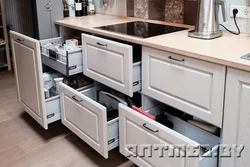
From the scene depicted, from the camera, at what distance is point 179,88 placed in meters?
1.62

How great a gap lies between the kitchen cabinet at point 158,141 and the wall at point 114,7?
1.16 m

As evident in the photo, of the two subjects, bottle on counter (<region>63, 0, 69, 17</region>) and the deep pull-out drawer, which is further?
bottle on counter (<region>63, 0, 69, 17</region>)

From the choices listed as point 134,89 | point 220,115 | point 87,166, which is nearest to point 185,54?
point 220,115

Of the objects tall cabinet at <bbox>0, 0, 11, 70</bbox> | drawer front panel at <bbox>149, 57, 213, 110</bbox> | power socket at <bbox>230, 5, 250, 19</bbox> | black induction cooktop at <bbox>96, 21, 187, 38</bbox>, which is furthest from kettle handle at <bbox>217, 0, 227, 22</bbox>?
tall cabinet at <bbox>0, 0, 11, 70</bbox>

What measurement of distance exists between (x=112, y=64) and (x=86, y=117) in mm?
377

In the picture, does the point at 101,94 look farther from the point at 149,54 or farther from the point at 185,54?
the point at 185,54

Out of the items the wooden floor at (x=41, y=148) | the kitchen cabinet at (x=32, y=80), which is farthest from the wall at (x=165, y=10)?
the wooden floor at (x=41, y=148)

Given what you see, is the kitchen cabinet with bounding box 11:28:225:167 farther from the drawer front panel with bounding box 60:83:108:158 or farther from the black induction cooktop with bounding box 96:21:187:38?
the black induction cooktop with bounding box 96:21:187:38

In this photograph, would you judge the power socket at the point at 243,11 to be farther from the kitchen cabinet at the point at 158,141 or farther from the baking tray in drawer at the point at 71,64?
the baking tray in drawer at the point at 71,64

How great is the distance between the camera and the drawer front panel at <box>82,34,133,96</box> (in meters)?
1.81

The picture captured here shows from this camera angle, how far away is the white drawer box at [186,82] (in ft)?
4.75

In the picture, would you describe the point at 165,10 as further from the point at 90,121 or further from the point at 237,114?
the point at 237,114

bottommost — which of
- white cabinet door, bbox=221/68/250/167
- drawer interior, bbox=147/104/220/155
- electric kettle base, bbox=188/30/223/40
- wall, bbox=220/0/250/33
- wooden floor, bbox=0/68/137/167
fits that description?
wooden floor, bbox=0/68/137/167

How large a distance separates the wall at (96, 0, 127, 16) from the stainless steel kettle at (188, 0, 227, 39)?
986mm
